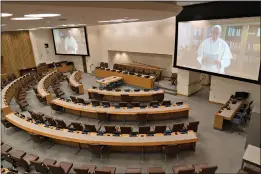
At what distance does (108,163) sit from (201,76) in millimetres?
9464

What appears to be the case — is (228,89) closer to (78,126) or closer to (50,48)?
(78,126)

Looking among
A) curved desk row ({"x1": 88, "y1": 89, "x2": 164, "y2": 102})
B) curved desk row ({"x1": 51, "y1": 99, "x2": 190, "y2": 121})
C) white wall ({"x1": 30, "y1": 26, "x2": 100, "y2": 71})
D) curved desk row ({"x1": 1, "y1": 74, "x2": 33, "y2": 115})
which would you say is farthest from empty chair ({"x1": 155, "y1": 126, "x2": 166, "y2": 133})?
white wall ({"x1": 30, "y1": 26, "x2": 100, "y2": 71})

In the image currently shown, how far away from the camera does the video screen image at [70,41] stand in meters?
A: 17.9

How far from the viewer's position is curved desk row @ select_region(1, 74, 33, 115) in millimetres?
9441

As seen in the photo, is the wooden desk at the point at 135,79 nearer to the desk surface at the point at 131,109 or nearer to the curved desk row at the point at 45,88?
the curved desk row at the point at 45,88

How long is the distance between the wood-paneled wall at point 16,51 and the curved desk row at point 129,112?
11263 millimetres

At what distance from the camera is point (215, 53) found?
9156mm

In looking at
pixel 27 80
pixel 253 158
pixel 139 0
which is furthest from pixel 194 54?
pixel 27 80

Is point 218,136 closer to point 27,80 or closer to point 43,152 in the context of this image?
point 43,152

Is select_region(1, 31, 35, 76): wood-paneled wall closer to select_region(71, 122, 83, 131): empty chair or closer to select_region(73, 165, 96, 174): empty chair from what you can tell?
select_region(71, 122, 83, 131): empty chair

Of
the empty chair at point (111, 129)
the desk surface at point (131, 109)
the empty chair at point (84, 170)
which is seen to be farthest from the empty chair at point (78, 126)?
the empty chair at point (84, 170)

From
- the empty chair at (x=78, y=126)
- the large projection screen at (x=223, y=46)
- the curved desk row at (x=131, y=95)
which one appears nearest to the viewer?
the empty chair at (x=78, y=126)

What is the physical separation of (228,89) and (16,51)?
59.3ft

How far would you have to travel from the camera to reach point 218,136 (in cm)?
773
